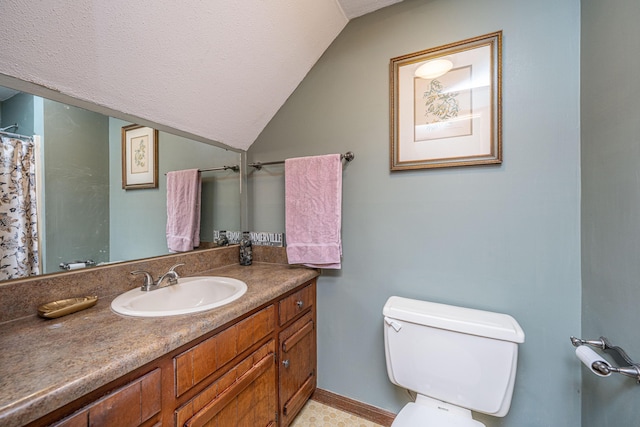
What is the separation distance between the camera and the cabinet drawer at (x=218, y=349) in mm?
751

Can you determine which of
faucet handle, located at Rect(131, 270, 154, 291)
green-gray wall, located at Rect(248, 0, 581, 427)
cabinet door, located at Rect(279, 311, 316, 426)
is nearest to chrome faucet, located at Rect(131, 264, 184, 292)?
faucet handle, located at Rect(131, 270, 154, 291)

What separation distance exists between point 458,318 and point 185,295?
1233 mm

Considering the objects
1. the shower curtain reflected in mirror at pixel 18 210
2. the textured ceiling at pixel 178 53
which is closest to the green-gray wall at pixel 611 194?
the textured ceiling at pixel 178 53

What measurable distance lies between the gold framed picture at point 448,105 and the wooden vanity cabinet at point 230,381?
984 mm

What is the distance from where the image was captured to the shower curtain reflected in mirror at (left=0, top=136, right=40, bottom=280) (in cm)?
85

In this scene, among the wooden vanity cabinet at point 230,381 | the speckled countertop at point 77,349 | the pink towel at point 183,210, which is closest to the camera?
the speckled countertop at point 77,349

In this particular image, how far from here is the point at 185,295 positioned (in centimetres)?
121

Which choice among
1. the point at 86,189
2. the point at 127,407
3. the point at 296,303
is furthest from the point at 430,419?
the point at 86,189

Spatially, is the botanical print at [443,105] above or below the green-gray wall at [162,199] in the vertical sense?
above

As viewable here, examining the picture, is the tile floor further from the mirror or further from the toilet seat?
the mirror

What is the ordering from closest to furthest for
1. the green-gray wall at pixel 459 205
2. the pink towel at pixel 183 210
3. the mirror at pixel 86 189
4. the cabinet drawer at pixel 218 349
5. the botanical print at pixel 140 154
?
1. the cabinet drawer at pixel 218 349
2. the mirror at pixel 86 189
3. the green-gray wall at pixel 459 205
4. the botanical print at pixel 140 154
5. the pink towel at pixel 183 210

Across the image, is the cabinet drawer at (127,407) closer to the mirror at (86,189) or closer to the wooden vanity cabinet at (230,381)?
the wooden vanity cabinet at (230,381)

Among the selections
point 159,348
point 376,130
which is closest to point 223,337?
point 159,348

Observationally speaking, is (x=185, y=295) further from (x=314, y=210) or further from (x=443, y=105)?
(x=443, y=105)
